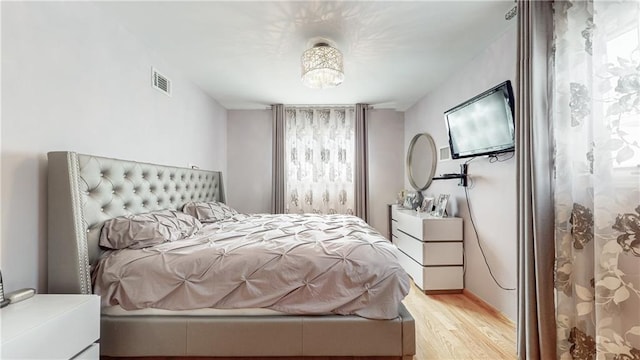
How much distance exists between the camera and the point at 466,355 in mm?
1778

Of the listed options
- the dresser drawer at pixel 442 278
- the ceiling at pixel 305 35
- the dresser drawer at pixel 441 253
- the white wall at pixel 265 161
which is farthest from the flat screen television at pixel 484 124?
the white wall at pixel 265 161

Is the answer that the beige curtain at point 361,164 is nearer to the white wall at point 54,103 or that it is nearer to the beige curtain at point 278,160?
the beige curtain at point 278,160

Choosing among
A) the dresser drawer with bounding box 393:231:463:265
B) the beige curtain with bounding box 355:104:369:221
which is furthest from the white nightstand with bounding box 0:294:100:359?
the beige curtain with bounding box 355:104:369:221

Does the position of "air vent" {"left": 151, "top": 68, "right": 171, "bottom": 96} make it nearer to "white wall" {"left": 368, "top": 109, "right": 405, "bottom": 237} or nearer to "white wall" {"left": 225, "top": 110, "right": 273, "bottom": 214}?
"white wall" {"left": 225, "top": 110, "right": 273, "bottom": 214}

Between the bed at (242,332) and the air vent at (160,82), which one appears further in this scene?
the air vent at (160,82)

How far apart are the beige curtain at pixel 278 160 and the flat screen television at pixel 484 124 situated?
2.39m

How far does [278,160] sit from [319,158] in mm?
659

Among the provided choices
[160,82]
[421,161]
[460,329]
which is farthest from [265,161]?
[460,329]

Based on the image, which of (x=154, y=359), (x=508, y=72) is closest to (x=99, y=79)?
(x=154, y=359)

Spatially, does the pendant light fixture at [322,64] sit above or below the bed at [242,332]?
above

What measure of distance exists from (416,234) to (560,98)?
1.88 m

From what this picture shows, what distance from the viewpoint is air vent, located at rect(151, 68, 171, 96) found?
2529 millimetres

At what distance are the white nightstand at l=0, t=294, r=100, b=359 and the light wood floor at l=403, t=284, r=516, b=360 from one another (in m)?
1.79

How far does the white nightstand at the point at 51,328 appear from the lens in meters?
1.00
